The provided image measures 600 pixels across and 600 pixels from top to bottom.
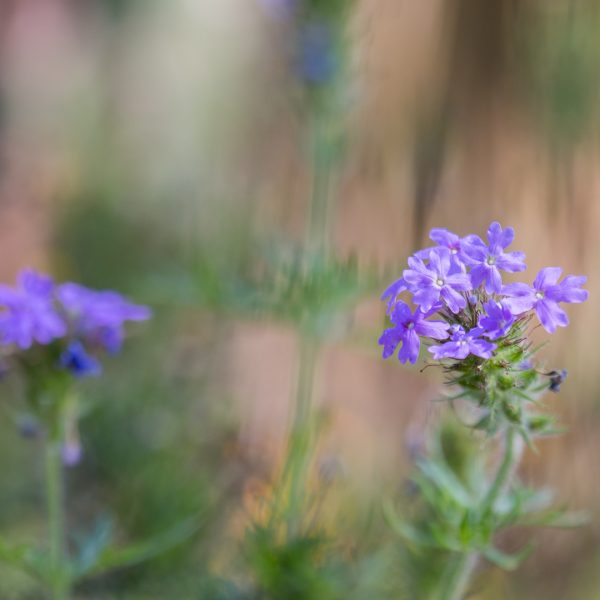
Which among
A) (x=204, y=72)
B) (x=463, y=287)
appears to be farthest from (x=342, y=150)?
(x=204, y=72)

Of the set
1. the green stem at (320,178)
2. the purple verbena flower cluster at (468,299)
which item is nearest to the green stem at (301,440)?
the green stem at (320,178)

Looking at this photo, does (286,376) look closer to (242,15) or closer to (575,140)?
(575,140)

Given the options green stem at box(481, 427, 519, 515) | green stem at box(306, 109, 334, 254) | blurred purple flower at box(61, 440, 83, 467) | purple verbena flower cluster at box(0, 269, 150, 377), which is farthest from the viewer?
green stem at box(306, 109, 334, 254)

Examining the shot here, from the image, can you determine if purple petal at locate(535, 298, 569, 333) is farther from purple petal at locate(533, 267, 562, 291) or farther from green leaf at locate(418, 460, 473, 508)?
green leaf at locate(418, 460, 473, 508)

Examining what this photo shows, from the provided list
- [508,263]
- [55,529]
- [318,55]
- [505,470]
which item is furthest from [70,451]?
[318,55]

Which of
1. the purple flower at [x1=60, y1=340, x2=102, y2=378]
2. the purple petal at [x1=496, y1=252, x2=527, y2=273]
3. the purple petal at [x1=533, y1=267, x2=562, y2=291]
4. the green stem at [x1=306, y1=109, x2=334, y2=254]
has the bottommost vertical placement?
the purple flower at [x1=60, y1=340, x2=102, y2=378]

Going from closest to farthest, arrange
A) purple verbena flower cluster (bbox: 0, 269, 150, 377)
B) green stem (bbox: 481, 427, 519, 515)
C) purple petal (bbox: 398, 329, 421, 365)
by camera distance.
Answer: purple petal (bbox: 398, 329, 421, 365)
green stem (bbox: 481, 427, 519, 515)
purple verbena flower cluster (bbox: 0, 269, 150, 377)

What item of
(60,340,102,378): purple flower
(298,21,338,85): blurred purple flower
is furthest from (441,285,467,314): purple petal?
(298,21,338,85): blurred purple flower

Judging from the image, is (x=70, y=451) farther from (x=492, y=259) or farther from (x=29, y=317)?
(x=492, y=259)
